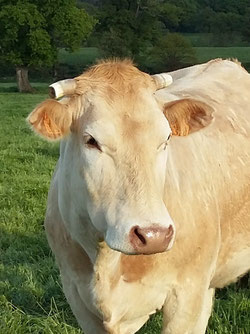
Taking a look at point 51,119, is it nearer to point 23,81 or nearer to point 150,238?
point 150,238

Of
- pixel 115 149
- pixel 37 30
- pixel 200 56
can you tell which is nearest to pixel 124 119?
pixel 115 149

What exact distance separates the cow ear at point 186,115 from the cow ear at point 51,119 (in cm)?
57

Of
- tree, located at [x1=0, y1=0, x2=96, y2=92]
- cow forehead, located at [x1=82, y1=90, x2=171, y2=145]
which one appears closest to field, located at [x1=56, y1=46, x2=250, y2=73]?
tree, located at [x1=0, y1=0, x2=96, y2=92]

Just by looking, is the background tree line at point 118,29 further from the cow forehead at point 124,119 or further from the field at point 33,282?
the cow forehead at point 124,119

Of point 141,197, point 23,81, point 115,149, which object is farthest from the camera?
point 23,81

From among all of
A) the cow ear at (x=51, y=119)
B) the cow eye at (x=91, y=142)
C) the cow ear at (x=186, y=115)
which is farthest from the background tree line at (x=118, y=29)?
the cow eye at (x=91, y=142)

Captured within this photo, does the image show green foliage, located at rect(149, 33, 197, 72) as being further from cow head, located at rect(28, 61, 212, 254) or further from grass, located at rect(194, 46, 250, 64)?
cow head, located at rect(28, 61, 212, 254)

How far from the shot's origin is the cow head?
306 cm

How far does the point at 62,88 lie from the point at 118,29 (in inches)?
2099

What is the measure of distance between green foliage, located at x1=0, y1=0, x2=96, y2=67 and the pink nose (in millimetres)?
42178

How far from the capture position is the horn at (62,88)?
11.4 feet

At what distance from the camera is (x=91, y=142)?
3330 mm

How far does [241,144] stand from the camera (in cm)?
475

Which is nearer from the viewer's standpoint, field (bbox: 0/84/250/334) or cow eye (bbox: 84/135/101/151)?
cow eye (bbox: 84/135/101/151)
